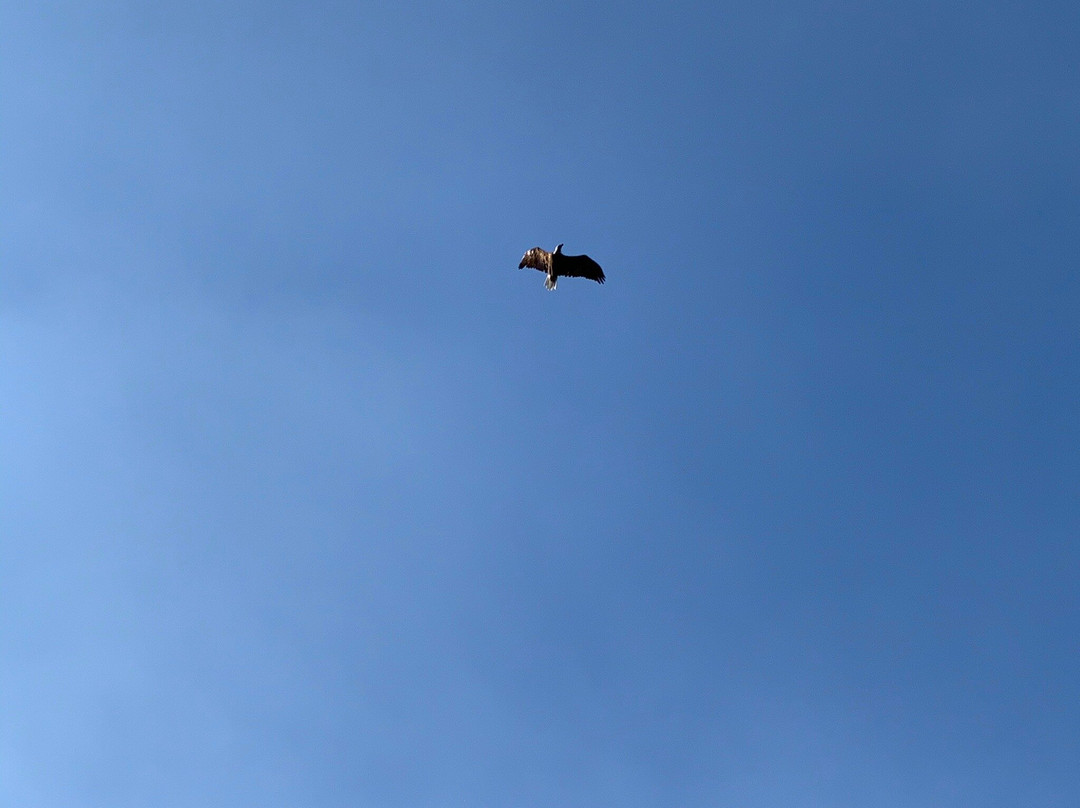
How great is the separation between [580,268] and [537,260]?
2637 mm

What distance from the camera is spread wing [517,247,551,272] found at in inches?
2589

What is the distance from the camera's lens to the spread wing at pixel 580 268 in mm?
65938

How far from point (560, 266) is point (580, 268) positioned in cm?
127

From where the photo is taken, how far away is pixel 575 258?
65875mm

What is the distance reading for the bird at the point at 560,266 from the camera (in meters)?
65.8

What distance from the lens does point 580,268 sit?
6650cm

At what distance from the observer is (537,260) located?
218 feet

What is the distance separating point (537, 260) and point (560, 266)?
1.44m

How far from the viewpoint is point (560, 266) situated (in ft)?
217

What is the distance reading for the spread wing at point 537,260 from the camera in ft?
216

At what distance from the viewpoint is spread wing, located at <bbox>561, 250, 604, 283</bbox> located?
65.9 metres
